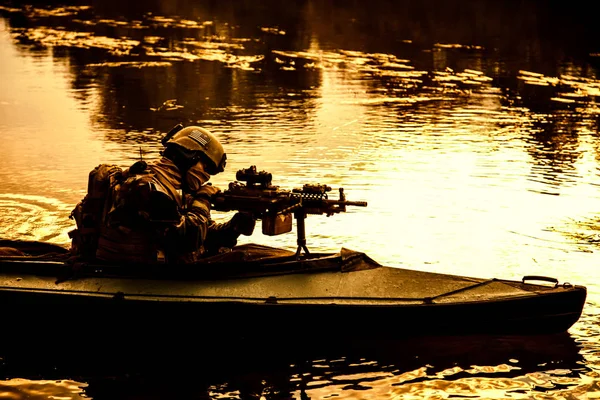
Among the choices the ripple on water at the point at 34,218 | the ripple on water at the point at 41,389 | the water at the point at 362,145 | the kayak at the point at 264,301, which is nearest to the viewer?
the ripple on water at the point at 41,389

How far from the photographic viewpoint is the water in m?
8.00

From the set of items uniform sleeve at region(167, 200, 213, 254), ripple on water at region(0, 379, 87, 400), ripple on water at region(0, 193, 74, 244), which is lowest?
ripple on water at region(0, 379, 87, 400)

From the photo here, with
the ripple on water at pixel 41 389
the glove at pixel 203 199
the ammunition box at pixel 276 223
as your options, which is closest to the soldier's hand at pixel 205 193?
the glove at pixel 203 199

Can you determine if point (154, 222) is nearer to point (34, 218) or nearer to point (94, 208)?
point (94, 208)

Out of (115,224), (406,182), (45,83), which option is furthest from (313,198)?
(45,83)

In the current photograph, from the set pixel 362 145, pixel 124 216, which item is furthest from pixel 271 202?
pixel 362 145

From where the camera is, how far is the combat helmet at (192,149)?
26.3ft

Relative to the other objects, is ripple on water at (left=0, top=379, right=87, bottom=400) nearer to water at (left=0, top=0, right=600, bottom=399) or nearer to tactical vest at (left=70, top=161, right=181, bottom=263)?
water at (left=0, top=0, right=600, bottom=399)

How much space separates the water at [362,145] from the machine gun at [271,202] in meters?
1.11

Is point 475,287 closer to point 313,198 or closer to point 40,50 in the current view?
point 313,198

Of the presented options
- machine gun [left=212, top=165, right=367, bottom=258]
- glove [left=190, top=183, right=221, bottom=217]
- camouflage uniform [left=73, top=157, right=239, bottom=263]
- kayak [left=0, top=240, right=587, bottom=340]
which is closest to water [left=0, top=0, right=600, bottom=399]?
kayak [left=0, top=240, right=587, bottom=340]

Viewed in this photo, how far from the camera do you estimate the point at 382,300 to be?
7809mm

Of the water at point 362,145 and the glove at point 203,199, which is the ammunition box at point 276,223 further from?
the water at point 362,145

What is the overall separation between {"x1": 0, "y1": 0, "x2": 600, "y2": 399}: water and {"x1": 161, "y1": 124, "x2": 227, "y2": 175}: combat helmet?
1591mm
